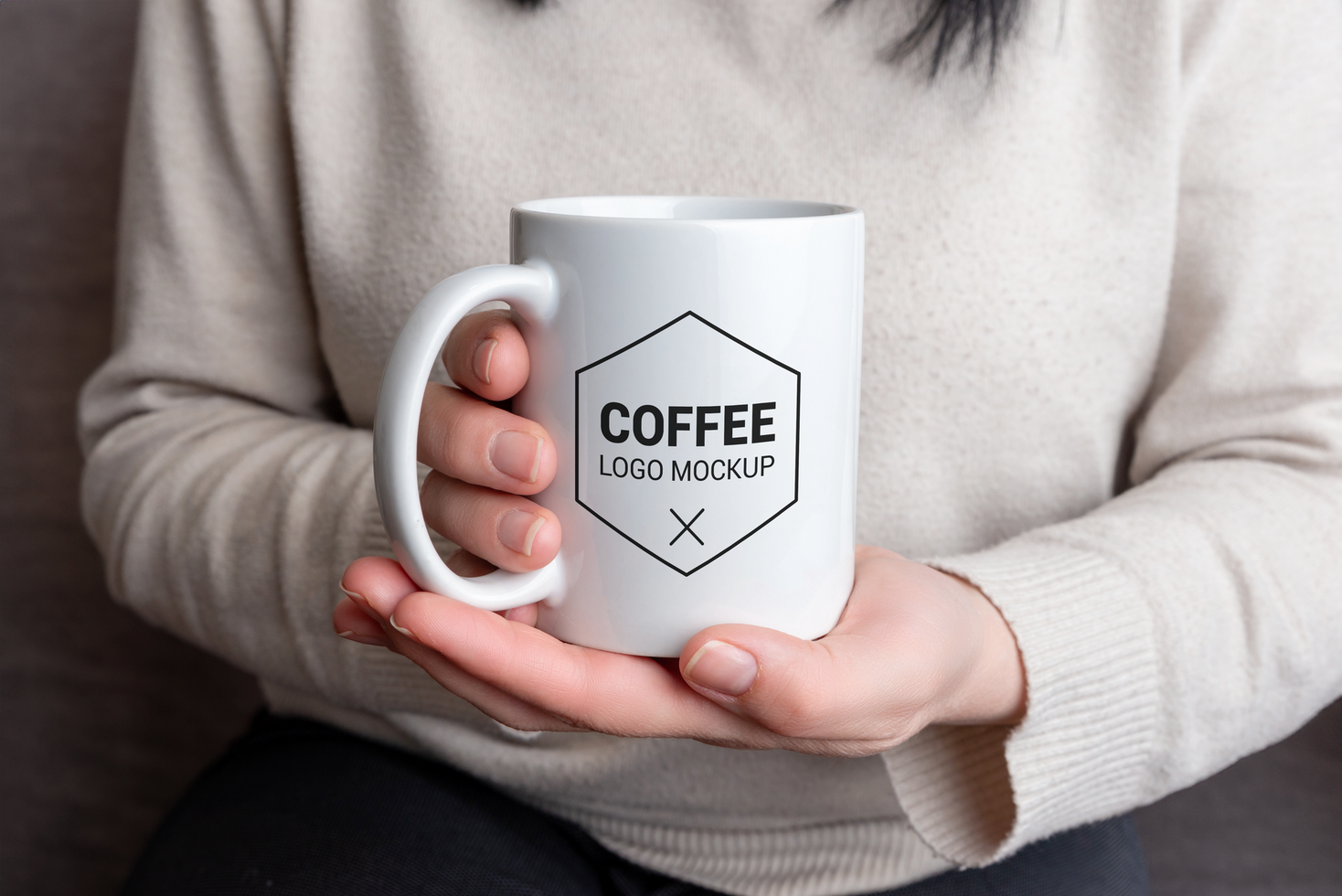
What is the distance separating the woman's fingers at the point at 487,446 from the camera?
1.61 feet

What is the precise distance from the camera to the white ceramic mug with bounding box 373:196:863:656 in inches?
17.9

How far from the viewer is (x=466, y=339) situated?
0.51m

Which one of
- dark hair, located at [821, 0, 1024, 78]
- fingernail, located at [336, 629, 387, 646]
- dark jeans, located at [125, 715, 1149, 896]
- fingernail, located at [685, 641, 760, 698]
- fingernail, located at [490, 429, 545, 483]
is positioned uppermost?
dark hair, located at [821, 0, 1024, 78]

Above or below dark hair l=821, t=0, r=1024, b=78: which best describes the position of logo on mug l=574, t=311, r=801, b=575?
Answer: below

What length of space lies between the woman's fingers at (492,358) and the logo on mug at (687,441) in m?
0.04

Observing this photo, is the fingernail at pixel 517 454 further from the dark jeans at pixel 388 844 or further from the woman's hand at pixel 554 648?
the dark jeans at pixel 388 844

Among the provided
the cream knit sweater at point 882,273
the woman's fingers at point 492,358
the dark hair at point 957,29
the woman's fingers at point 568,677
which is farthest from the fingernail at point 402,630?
the dark hair at point 957,29

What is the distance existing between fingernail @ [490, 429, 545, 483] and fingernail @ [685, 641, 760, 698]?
0.36 ft

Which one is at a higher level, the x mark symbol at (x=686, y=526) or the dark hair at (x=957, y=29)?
the dark hair at (x=957, y=29)

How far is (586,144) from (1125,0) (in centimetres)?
40

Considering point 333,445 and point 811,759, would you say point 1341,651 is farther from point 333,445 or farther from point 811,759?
point 333,445

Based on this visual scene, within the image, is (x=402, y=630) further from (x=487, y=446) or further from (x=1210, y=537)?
(x=1210, y=537)

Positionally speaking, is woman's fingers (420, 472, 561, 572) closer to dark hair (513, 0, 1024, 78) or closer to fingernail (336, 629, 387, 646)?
fingernail (336, 629, 387, 646)

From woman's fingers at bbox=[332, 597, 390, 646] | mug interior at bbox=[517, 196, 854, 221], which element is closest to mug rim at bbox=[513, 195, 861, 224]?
mug interior at bbox=[517, 196, 854, 221]
